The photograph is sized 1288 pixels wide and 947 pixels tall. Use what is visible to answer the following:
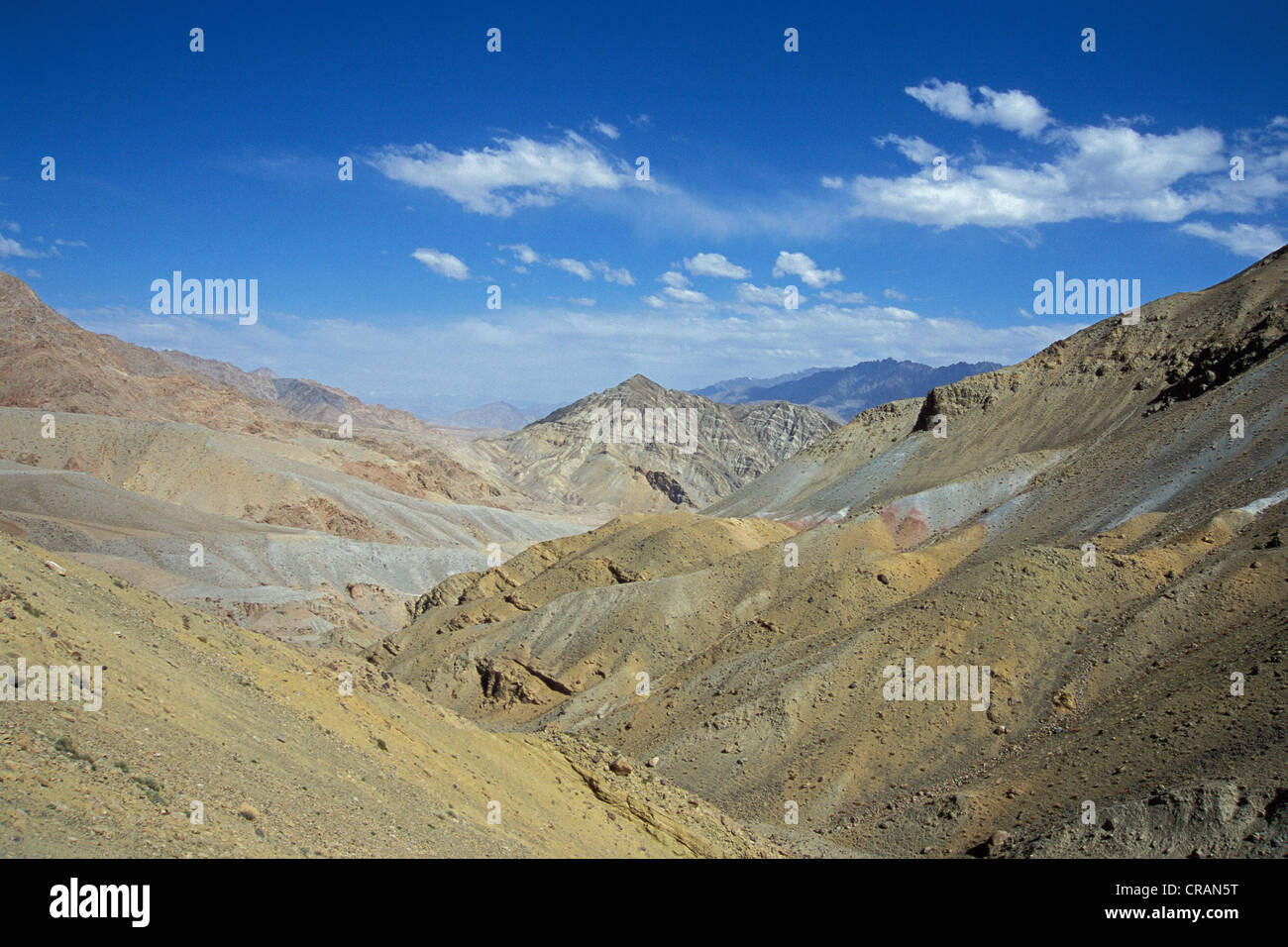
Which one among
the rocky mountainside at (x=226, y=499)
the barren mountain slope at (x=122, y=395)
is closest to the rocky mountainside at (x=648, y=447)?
the barren mountain slope at (x=122, y=395)

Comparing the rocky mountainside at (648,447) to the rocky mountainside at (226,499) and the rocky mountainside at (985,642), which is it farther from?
the rocky mountainside at (985,642)

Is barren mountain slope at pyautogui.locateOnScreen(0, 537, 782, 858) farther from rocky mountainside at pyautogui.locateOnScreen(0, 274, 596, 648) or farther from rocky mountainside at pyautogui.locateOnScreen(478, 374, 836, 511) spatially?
rocky mountainside at pyautogui.locateOnScreen(478, 374, 836, 511)

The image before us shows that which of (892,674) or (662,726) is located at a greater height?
(892,674)

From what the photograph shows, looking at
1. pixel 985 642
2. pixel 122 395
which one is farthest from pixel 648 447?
pixel 985 642

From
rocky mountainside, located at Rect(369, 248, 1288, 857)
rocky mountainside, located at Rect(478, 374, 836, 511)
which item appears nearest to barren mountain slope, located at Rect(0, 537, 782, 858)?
rocky mountainside, located at Rect(369, 248, 1288, 857)
